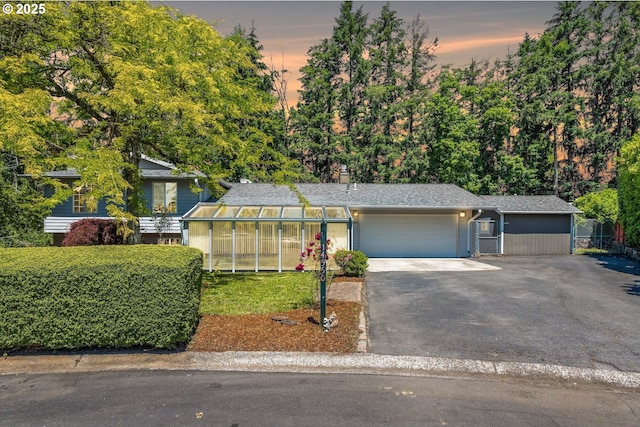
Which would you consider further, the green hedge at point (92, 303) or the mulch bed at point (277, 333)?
the mulch bed at point (277, 333)

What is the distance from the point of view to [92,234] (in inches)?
687

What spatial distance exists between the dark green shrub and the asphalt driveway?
56cm

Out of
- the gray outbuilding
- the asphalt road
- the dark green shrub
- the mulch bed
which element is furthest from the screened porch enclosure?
the gray outbuilding

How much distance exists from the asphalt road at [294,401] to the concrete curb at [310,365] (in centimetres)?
24

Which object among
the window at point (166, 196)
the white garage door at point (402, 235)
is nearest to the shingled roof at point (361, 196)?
the white garage door at point (402, 235)

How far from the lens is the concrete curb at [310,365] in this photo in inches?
247

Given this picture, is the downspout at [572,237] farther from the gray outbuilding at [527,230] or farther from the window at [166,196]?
the window at [166,196]

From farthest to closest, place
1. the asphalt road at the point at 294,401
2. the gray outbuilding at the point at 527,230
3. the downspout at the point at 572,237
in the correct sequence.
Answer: the downspout at the point at 572,237 < the gray outbuilding at the point at 527,230 < the asphalt road at the point at 294,401

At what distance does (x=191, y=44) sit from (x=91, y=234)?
10806mm

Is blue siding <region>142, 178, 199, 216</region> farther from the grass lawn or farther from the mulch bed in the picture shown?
the mulch bed

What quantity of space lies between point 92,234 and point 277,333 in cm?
1336

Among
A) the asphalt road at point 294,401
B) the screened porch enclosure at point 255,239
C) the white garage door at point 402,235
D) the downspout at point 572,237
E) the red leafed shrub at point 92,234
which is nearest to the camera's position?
the asphalt road at point 294,401

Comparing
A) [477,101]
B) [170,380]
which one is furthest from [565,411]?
[477,101]

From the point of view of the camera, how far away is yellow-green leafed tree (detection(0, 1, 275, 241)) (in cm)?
891
